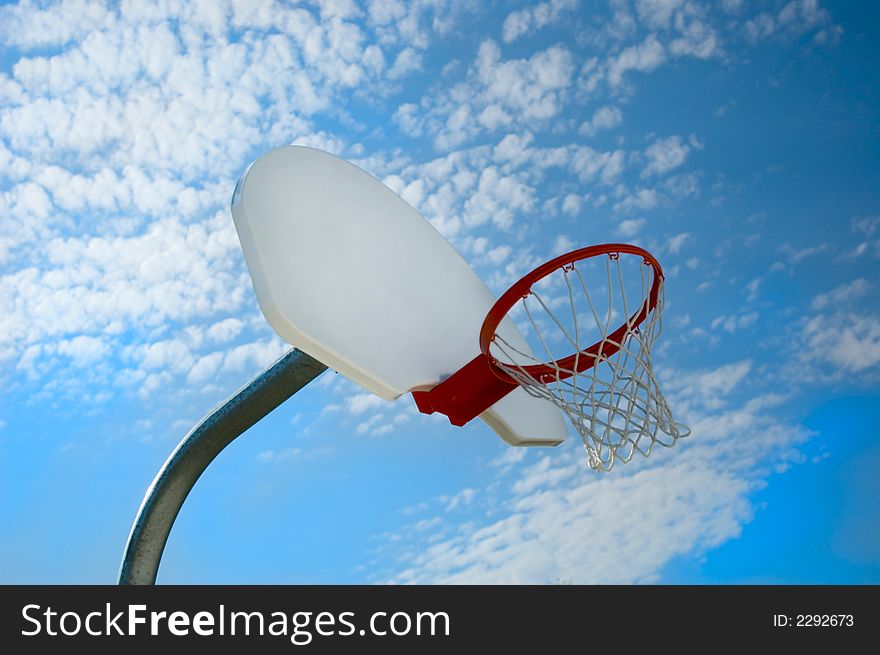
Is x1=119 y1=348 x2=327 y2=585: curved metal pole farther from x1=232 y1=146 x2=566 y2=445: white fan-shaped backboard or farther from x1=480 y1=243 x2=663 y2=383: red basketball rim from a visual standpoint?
x1=480 y1=243 x2=663 y2=383: red basketball rim

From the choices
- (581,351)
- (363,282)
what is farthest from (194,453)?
(581,351)

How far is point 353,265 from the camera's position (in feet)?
8.06

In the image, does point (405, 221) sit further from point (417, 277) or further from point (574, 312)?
point (574, 312)

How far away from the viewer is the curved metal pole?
90.4 inches

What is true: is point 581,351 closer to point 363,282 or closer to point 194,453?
point 363,282

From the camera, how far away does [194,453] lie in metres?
2.47

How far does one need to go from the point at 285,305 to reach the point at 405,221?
35.2 inches

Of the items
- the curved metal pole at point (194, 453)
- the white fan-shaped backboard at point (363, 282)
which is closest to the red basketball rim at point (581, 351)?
the white fan-shaped backboard at point (363, 282)

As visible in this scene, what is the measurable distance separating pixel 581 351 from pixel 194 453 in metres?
1.18

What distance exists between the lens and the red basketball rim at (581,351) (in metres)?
2.30

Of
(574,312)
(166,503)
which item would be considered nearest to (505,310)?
(574,312)

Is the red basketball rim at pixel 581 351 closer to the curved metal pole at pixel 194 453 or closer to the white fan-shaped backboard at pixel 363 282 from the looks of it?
the white fan-shaped backboard at pixel 363 282

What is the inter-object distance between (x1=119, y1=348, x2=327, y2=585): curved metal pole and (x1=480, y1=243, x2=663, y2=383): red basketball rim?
49 cm

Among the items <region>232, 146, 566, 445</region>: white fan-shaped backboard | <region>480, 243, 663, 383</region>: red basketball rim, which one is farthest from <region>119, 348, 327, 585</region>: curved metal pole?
<region>480, 243, 663, 383</region>: red basketball rim
